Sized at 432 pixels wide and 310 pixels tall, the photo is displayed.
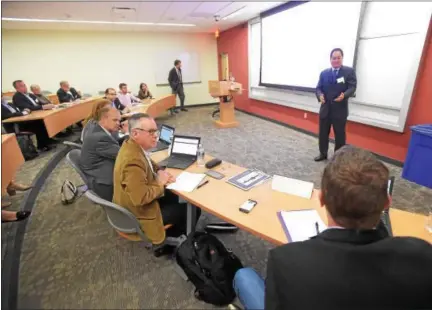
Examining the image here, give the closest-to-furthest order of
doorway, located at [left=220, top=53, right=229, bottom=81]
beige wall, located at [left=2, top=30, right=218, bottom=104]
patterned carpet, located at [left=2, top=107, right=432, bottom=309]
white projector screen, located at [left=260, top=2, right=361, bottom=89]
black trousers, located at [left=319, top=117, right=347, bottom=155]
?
1. patterned carpet, located at [left=2, top=107, right=432, bottom=309]
2. black trousers, located at [left=319, top=117, right=347, bottom=155]
3. white projector screen, located at [left=260, top=2, right=361, bottom=89]
4. beige wall, located at [left=2, top=30, right=218, bottom=104]
5. doorway, located at [left=220, top=53, right=229, bottom=81]

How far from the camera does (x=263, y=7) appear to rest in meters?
5.34

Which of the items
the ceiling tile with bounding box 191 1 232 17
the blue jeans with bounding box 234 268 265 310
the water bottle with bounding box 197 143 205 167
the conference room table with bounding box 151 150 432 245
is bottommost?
the blue jeans with bounding box 234 268 265 310

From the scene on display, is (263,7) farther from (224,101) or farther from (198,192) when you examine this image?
(198,192)

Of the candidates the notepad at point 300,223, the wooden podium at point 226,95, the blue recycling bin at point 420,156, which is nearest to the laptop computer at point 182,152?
the notepad at point 300,223

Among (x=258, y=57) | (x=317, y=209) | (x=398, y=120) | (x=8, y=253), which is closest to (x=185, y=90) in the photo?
(x=258, y=57)

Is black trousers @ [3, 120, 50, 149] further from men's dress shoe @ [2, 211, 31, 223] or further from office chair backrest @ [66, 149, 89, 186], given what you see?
office chair backrest @ [66, 149, 89, 186]

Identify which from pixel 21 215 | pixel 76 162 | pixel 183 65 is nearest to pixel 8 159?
pixel 21 215

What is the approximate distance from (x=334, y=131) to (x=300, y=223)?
8.93 feet

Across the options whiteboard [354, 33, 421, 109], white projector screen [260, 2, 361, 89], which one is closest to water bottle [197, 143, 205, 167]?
whiteboard [354, 33, 421, 109]

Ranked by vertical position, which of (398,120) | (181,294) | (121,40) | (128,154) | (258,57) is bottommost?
(181,294)

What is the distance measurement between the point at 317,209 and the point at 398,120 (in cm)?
278

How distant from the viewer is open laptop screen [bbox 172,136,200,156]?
222 centimetres

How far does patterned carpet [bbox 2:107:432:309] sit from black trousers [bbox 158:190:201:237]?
0.24 metres

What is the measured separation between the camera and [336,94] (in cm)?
337
